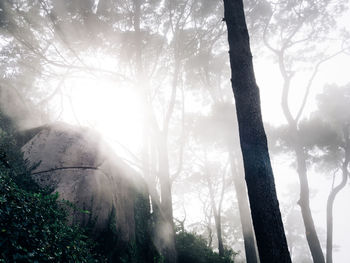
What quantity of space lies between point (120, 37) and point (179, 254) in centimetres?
1072

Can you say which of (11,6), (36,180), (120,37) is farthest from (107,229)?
(11,6)

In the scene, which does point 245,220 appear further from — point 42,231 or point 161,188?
point 42,231

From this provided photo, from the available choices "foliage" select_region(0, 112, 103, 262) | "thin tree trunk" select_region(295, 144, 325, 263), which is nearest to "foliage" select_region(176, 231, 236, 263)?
"thin tree trunk" select_region(295, 144, 325, 263)

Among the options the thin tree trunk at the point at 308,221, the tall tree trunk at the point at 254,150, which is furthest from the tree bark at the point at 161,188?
the thin tree trunk at the point at 308,221

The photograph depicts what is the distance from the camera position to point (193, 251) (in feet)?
35.3

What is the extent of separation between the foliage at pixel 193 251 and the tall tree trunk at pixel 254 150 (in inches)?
311

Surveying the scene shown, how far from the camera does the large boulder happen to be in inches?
232

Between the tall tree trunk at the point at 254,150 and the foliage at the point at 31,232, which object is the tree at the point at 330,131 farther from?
the foliage at the point at 31,232

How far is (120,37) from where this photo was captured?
11.7m

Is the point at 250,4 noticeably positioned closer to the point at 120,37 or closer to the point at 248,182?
the point at 120,37

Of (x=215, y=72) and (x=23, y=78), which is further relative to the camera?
(x=215, y=72)

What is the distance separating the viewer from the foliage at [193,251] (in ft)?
34.2

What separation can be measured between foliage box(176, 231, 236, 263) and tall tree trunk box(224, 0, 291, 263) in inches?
311

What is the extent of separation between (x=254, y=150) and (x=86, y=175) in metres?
4.55
